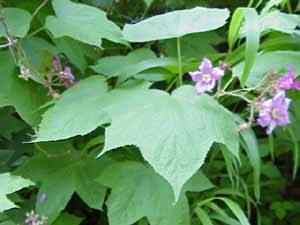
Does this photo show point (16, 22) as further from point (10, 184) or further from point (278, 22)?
point (278, 22)

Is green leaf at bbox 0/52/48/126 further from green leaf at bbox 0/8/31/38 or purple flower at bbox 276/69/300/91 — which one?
purple flower at bbox 276/69/300/91

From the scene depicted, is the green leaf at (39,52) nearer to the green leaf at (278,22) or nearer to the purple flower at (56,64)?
the purple flower at (56,64)

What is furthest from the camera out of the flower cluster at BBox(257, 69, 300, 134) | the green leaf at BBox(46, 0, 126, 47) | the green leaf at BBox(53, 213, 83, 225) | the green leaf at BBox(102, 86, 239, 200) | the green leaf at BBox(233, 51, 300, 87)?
the green leaf at BBox(53, 213, 83, 225)

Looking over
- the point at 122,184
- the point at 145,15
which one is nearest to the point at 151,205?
the point at 122,184

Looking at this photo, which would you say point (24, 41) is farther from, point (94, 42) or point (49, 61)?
point (94, 42)

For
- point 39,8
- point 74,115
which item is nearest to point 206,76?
point 74,115

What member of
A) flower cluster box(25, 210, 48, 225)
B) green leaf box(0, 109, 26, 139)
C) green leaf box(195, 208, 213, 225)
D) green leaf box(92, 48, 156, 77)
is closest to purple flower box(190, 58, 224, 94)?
green leaf box(92, 48, 156, 77)

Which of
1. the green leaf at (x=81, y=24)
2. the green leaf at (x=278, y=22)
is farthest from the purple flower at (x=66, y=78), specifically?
the green leaf at (x=278, y=22)
